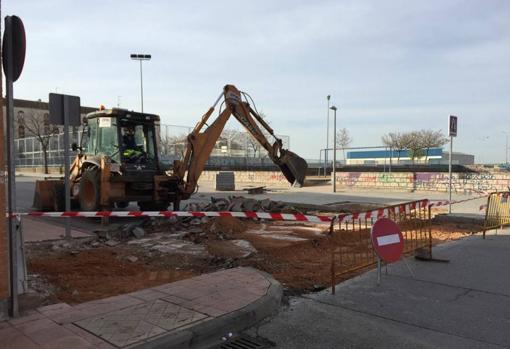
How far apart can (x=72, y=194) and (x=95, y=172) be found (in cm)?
189

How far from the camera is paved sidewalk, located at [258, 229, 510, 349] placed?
4.53 metres

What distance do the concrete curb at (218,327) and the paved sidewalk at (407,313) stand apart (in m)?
0.15

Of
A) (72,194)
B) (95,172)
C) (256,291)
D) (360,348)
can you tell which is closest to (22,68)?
(256,291)

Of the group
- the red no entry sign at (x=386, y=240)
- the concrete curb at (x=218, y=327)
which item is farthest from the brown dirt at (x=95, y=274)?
the red no entry sign at (x=386, y=240)

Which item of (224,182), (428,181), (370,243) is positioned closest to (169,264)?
(370,243)

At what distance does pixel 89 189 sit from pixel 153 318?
10159 millimetres

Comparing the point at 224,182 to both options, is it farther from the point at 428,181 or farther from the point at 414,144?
the point at 414,144

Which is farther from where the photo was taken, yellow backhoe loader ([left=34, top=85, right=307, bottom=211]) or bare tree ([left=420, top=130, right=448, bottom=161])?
bare tree ([left=420, top=130, right=448, bottom=161])

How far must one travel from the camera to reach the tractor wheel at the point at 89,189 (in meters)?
13.3

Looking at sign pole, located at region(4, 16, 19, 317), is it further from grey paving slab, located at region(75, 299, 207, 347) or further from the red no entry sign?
the red no entry sign

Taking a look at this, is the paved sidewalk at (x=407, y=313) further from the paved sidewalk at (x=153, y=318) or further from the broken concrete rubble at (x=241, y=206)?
the broken concrete rubble at (x=241, y=206)

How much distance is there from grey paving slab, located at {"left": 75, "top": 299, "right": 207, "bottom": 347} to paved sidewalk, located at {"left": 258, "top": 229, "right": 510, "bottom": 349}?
855mm

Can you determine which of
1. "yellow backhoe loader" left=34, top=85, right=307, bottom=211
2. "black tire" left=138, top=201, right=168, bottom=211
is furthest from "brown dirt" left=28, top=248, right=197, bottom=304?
"black tire" left=138, top=201, right=168, bottom=211

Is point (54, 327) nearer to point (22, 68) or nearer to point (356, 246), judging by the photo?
point (22, 68)
